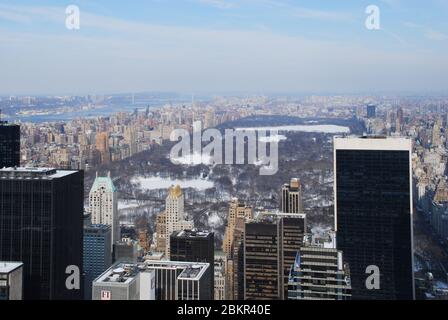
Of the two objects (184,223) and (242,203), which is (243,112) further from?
(184,223)

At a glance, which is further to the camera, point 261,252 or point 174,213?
point 261,252

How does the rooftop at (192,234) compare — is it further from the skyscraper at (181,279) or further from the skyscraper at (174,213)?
the skyscraper at (181,279)

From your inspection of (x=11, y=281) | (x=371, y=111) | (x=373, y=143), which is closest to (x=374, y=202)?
(x=373, y=143)

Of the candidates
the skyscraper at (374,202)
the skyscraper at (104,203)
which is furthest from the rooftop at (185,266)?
the skyscraper at (374,202)

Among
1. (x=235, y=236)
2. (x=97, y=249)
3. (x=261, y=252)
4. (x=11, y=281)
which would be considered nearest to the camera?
(x=11, y=281)

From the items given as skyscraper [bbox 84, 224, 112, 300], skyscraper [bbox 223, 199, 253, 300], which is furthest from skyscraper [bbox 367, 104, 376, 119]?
skyscraper [bbox 84, 224, 112, 300]

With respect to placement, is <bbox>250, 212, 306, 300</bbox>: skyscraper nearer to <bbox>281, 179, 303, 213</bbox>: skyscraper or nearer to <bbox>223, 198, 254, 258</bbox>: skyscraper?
<bbox>281, 179, 303, 213</bbox>: skyscraper

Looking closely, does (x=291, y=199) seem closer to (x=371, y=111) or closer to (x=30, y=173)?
(x=371, y=111)
